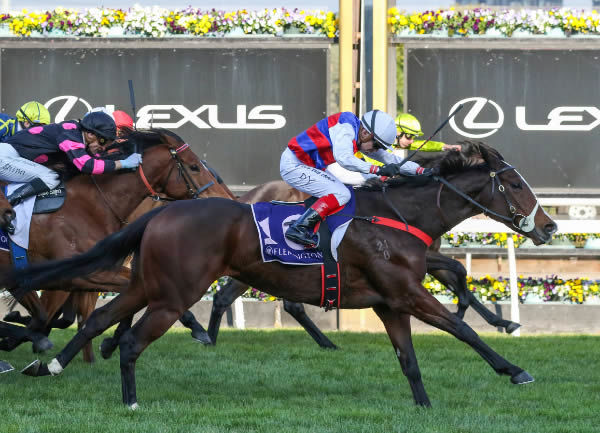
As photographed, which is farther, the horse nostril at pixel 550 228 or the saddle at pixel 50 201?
the saddle at pixel 50 201

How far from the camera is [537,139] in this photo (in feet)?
31.6

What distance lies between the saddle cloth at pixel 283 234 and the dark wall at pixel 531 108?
13.5 feet

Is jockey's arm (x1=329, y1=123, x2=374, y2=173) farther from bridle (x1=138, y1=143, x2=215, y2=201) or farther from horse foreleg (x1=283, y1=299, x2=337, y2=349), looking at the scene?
horse foreleg (x1=283, y1=299, x2=337, y2=349)

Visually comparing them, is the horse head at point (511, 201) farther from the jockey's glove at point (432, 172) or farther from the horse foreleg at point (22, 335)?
the horse foreleg at point (22, 335)

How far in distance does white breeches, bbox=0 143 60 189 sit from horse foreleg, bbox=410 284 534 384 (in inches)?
97.4

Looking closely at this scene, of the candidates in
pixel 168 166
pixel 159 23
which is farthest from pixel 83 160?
pixel 159 23

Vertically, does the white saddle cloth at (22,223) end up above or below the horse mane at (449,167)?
below

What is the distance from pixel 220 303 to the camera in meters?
8.33

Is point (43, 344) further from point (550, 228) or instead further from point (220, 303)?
point (550, 228)

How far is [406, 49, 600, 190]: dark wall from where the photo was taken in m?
9.61

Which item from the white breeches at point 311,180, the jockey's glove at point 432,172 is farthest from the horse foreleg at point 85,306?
the jockey's glove at point 432,172

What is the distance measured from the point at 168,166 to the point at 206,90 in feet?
10.2

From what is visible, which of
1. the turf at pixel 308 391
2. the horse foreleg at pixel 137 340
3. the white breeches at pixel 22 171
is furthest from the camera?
the white breeches at pixel 22 171

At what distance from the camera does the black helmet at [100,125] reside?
21.6ft
